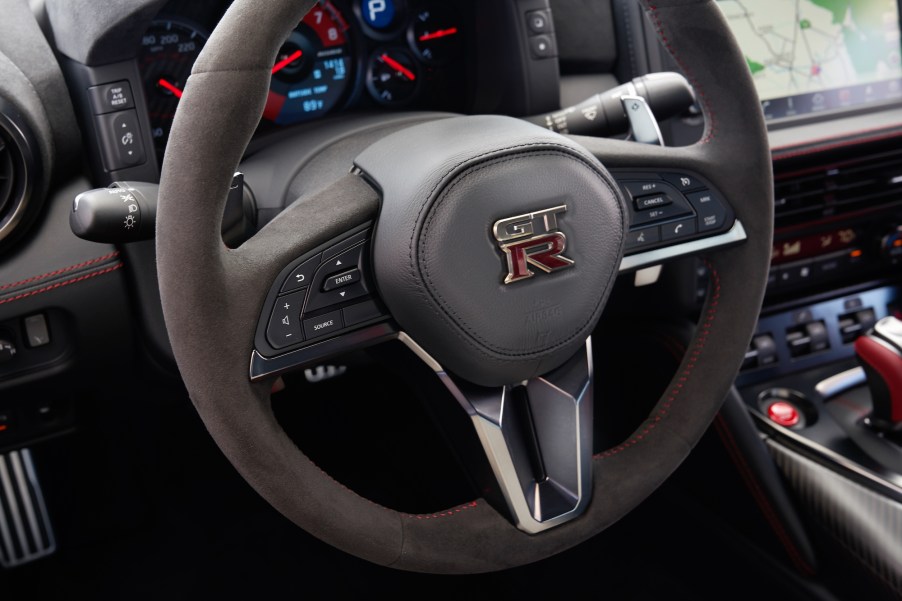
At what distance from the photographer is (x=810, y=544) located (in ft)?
5.02

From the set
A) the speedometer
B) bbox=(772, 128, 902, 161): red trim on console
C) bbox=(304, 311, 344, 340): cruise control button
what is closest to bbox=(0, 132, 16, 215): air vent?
the speedometer

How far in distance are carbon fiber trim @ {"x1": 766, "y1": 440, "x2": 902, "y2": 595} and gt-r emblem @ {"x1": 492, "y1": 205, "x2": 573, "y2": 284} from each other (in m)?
0.84

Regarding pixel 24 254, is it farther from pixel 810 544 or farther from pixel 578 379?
pixel 810 544

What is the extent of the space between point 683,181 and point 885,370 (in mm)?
673

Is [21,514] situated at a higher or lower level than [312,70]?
lower

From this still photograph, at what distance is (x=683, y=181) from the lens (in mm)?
1064

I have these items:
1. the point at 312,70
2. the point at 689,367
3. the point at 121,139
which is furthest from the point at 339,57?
the point at 689,367

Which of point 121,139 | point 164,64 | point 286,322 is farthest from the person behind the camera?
point 164,64

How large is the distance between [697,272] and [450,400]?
821 millimetres

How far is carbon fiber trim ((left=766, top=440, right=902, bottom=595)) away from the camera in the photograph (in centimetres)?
136

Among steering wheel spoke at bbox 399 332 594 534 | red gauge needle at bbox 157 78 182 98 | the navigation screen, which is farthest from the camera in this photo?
the navigation screen

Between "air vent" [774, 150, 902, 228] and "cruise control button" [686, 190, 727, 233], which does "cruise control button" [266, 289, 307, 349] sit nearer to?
"cruise control button" [686, 190, 727, 233]

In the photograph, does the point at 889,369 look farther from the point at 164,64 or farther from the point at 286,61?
the point at 164,64

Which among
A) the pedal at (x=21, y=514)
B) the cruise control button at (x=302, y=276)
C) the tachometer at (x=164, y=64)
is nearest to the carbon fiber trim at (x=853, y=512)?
the cruise control button at (x=302, y=276)
